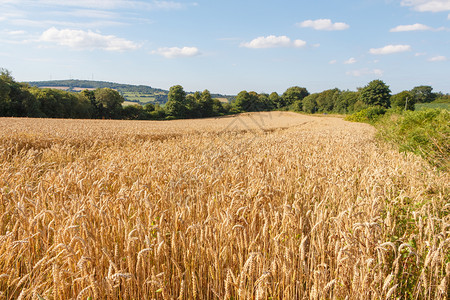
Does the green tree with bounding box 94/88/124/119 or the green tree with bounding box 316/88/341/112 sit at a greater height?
the green tree with bounding box 316/88/341/112

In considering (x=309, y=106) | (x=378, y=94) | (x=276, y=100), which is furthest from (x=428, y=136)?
(x=276, y=100)

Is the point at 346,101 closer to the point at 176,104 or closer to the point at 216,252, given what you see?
the point at 176,104

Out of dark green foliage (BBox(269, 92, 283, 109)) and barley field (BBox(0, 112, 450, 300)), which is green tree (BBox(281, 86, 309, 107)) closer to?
dark green foliage (BBox(269, 92, 283, 109))

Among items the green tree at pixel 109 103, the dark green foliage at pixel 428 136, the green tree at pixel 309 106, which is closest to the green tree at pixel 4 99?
the green tree at pixel 109 103

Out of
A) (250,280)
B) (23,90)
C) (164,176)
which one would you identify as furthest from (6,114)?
(250,280)

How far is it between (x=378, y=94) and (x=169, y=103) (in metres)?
64.3

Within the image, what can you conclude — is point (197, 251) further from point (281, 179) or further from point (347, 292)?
point (281, 179)

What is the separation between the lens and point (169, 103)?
270 feet

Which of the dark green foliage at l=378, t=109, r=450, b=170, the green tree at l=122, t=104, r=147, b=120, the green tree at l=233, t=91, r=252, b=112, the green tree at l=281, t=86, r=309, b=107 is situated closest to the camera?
the dark green foliage at l=378, t=109, r=450, b=170

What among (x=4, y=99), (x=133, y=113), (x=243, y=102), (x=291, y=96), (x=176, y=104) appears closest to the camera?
(x=4, y=99)

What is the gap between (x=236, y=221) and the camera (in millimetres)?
2967

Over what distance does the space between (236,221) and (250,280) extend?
1009 mm

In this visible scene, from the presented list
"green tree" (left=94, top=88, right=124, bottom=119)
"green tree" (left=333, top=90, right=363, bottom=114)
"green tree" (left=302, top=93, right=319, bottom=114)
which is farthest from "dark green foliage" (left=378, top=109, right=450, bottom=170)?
"green tree" (left=302, top=93, right=319, bottom=114)

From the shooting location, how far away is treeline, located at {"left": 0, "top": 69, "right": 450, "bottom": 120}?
51.6 metres
